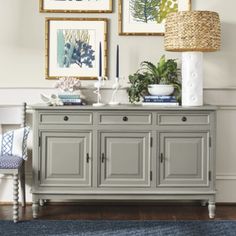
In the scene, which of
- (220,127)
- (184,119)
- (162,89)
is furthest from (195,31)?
(220,127)

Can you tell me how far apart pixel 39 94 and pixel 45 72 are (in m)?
0.16

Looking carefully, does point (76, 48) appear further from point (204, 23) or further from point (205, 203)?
point (205, 203)

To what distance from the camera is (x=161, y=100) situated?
3.68 metres

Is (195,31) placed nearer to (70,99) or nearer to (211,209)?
(70,99)

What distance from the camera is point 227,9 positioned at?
3914mm

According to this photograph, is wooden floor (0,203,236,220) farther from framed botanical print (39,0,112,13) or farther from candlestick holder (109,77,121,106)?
framed botanical print (39,0,112,13)

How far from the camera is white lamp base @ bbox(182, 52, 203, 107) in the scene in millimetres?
3629

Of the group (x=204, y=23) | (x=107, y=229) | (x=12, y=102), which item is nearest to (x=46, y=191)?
Result: (x=107, y=229)

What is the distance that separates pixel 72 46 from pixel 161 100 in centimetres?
77

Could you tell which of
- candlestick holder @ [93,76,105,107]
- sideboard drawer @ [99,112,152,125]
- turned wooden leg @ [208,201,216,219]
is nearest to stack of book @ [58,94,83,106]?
candlestick holder @ [93,76,105,107]

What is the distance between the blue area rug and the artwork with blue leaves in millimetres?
1135

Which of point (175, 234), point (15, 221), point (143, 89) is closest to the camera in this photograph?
point (175, 234)

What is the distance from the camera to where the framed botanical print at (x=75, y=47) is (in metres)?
3.91

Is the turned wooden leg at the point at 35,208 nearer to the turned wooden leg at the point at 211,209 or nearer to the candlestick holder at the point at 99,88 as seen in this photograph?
the candlestick holder at the point at 99,88
